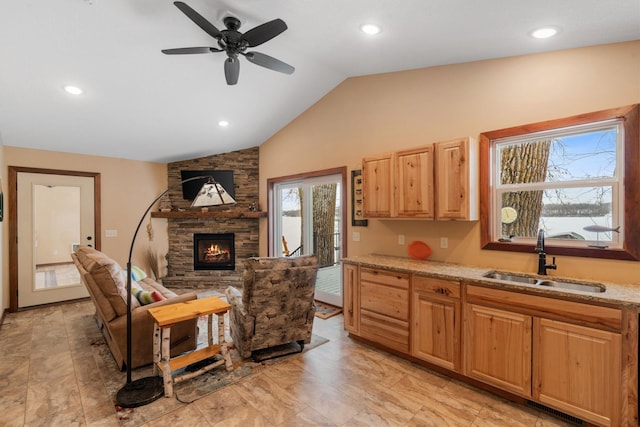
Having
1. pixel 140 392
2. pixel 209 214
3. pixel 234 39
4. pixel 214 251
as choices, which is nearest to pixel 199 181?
pixel 209 214

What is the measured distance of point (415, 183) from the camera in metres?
3.10

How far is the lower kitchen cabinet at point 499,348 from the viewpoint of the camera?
85.6 inches

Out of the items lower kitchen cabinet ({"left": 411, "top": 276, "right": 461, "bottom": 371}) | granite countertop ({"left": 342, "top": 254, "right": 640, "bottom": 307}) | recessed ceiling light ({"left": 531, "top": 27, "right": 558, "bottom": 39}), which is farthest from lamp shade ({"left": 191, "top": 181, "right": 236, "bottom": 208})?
recessed ceiling light ({"left": 531, "top": 27, "right": 558, "bottom": 39})

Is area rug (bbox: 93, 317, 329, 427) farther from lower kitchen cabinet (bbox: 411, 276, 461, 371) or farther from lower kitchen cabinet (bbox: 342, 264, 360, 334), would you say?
lower kitchen cabinet (bbox: 411, 276, 461, 371)

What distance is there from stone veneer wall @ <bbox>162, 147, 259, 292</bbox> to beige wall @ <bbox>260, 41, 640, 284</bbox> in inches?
58.5

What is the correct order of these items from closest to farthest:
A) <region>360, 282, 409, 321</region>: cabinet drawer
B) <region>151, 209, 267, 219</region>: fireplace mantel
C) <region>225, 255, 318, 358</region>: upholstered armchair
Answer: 1. <region>225, 255, 318, 358</region>: upholstered armchair
2. <region>360, 282, 409, 321</region>: cabinet drawer
3. <region>151, 209, 267, 219</region>: fireplace mantel

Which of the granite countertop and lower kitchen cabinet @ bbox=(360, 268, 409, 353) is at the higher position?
the granite countertop

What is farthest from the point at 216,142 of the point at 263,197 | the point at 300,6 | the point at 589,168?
the point at 589,168

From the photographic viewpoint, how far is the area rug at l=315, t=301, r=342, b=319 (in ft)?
13.8

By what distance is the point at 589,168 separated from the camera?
8.11 feet

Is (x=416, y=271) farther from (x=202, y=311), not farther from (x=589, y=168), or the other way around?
(x=202, y=311)

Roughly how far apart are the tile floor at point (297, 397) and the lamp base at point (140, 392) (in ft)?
0.32

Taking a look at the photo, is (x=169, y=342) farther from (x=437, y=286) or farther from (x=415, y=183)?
(x=415, y=183)

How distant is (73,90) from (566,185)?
4.97 m
